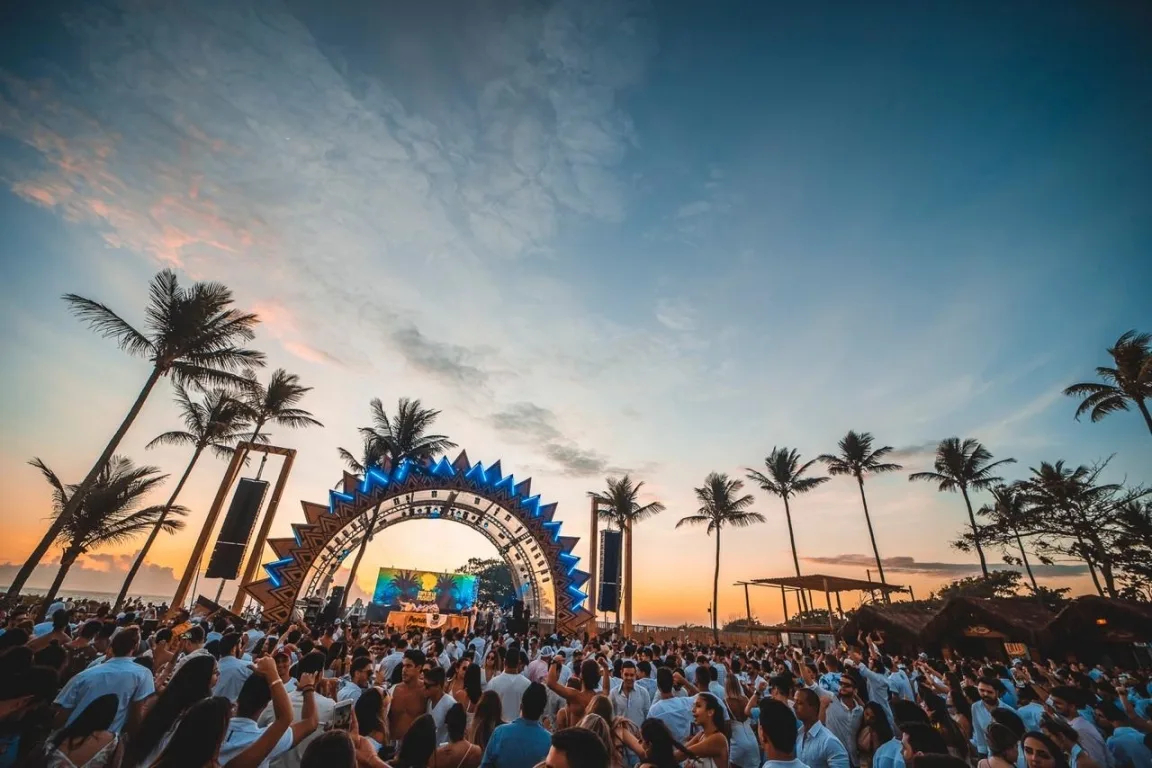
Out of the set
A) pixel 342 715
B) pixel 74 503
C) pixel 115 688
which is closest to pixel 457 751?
pixel 342 715

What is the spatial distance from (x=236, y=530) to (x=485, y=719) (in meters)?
20.8

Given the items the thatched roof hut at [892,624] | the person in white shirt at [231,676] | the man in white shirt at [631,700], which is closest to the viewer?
the person in white shirt at [231,676]

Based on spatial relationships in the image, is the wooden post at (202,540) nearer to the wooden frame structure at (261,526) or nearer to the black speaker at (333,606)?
the wooden frame structure at (261,526)

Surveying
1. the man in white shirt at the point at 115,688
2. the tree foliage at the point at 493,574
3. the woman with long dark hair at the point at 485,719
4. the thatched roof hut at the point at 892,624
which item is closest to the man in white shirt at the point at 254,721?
the woman with long dark hair at the point at 485,719

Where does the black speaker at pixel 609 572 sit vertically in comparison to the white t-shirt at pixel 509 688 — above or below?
above

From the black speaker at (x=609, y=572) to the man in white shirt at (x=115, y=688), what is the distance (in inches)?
965

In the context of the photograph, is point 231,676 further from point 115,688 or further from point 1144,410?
point 1144,410

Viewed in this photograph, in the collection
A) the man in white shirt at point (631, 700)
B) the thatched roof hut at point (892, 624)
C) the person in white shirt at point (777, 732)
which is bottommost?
the man in white shirt at point (631, 700)

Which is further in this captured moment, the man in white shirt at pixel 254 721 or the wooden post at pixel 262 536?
the wooden post at pixel 262 536

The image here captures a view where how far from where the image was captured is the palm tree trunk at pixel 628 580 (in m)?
28.5

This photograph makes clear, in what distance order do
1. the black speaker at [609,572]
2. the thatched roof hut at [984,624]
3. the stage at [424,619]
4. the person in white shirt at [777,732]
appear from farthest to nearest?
the black speaker at [609,572]
the stage at [424,619]
the thatched roof hut at [984,624]
the person in white shirt at [777,732]

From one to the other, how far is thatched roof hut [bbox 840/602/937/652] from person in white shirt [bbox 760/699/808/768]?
25.0 m

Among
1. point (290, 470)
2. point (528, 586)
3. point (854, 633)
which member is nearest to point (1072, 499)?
point (854, 633)

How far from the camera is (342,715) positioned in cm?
411
